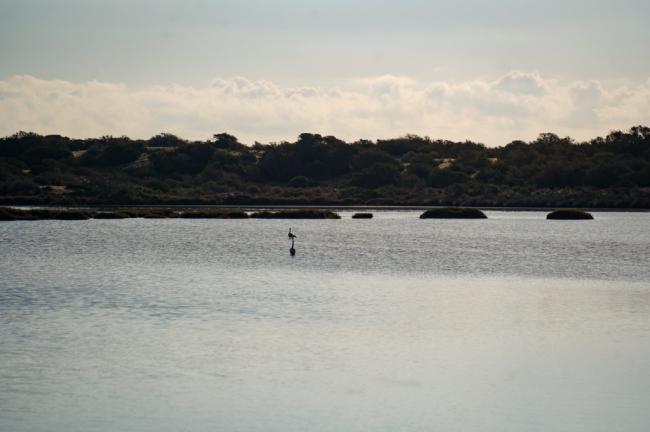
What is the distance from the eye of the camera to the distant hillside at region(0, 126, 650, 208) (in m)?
145

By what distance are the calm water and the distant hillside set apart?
9477 cm

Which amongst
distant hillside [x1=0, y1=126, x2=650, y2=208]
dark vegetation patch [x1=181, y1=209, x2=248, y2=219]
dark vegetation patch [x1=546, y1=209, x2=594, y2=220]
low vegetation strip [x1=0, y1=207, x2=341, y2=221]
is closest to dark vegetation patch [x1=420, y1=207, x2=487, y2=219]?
dark vegetation patch [x1=546, y1=209, x2=594, y2=220]

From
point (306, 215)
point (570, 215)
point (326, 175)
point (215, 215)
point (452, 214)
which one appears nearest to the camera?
point (215, 215)

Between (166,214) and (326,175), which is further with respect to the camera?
(326,175)

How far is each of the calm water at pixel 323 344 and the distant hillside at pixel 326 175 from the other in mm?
94770

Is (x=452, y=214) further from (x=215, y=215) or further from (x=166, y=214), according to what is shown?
(x=166, y=214)

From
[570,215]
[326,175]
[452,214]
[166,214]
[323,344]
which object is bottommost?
[323,344]

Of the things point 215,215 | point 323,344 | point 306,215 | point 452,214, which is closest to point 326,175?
point 452,214

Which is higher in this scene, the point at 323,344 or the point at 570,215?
the point at 570,215

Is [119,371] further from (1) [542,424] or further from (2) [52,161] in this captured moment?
(2) [52,161]

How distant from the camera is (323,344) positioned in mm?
24156

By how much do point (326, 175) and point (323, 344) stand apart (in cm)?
15879

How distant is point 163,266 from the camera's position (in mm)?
47344

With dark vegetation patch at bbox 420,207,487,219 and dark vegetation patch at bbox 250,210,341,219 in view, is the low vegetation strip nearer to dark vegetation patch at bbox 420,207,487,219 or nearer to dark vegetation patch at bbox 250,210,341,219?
dark vegetation patch at bbox 250,210,341,219
